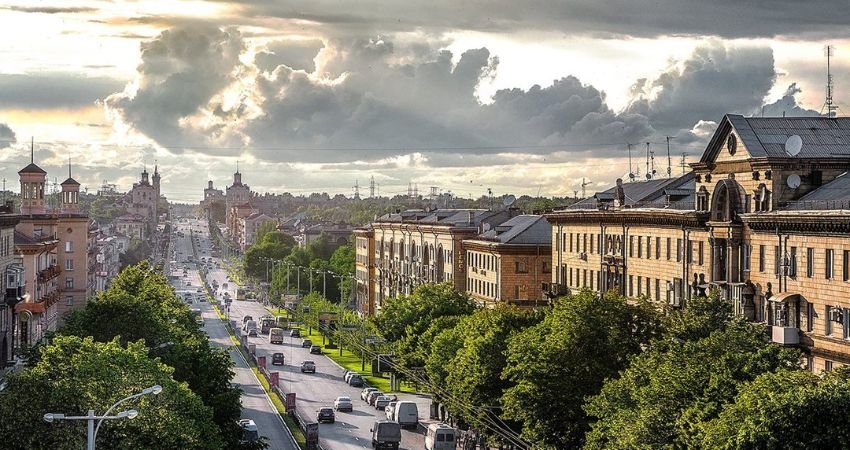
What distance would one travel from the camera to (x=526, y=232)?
453 feet

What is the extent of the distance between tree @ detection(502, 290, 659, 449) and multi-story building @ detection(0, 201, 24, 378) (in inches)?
1475

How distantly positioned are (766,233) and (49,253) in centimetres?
9199

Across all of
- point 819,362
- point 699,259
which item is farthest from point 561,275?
point 819,362

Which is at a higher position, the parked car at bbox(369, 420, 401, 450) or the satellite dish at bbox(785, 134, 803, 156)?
the satellite dish at bbox(785, 134, 803, 156)

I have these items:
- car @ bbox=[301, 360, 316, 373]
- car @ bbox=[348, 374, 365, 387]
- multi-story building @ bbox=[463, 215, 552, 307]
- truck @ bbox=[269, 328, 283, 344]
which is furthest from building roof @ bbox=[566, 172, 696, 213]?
truck @ bbox=[269, 328, 283, 344]

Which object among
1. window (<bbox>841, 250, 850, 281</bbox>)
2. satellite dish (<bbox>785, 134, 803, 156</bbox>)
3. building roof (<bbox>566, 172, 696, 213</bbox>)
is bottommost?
window (<bbox>841, 250, 850, 281</bbox>)

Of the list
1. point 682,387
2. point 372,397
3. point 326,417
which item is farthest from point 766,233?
point 372,397

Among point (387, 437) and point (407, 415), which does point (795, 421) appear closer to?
point (387, 437)

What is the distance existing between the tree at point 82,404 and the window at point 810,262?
31.1 m

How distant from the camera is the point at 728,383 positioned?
2354 inches

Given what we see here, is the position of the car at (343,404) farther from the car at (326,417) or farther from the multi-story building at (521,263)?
the multi-story building at (521,263)

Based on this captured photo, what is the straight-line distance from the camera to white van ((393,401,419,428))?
4368 inches

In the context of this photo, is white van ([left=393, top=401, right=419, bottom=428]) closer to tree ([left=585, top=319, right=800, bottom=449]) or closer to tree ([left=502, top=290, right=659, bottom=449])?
tree ([left=502, top=290, right=659, bottom=449])

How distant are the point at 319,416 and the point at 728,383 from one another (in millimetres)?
59586
